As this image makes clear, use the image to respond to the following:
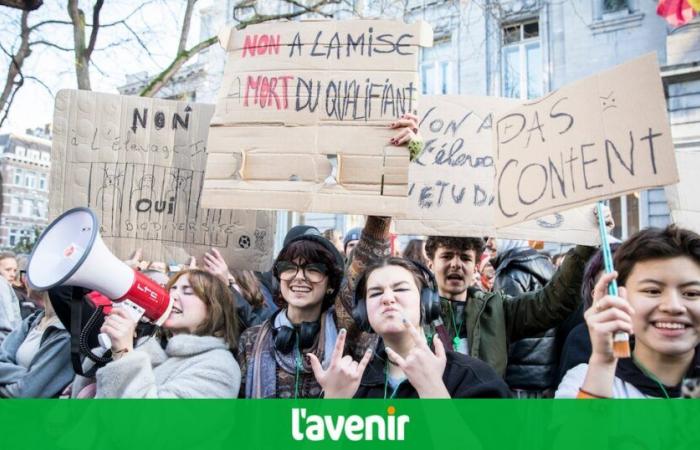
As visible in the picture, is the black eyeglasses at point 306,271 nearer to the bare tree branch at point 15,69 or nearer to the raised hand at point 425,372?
the raised hand at point 425,372

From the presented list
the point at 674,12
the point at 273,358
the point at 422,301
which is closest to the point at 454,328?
the point at 422,301

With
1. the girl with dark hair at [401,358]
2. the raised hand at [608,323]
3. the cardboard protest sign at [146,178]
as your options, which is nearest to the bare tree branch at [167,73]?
the cardboard protest sign at [146,178]

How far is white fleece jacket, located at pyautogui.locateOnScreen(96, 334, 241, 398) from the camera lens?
218cm

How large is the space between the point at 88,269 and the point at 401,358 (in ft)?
3.88

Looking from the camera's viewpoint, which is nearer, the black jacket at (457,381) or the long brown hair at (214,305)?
the black jacket at (457,381)

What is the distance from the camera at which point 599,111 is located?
2.10 metres

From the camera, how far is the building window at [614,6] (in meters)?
12.5

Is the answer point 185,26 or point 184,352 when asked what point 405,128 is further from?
point 185,26

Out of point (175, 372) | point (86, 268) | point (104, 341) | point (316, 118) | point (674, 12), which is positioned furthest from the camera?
point (674, 12)

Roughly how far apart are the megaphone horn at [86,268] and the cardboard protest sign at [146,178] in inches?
25.0

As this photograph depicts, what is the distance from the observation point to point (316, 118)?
2748 mm

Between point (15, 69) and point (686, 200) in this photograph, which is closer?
point (686, 200)

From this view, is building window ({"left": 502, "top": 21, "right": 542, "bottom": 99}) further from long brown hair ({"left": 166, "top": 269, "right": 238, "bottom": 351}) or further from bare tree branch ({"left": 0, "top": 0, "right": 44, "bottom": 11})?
long brown hair ({"left": 166, "top": 269, "right": 238, "bottom": 351})
